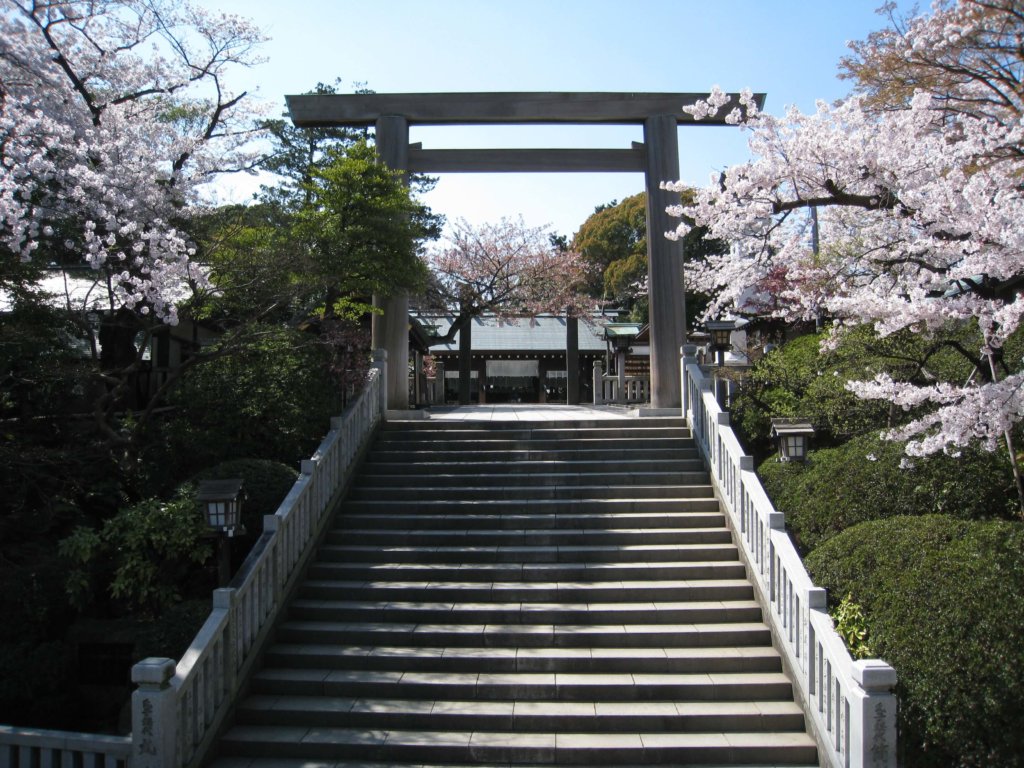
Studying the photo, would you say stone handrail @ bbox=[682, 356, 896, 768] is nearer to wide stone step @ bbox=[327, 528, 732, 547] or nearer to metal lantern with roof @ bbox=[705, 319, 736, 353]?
wide stone step @ bbox=[327, 528, 732, 547]

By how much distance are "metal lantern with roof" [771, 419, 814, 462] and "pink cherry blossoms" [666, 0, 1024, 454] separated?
1196 mm

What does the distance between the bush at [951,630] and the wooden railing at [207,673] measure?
4.73 meters

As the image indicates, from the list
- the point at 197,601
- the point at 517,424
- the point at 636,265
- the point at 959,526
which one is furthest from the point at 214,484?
the point at 636,265

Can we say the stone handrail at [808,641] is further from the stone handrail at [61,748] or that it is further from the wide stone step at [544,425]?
the stone handrail at [61,748]

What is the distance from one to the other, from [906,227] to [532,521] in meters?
4.71

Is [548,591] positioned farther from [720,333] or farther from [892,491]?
[720,333]

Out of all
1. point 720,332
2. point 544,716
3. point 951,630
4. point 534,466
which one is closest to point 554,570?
point 544,716

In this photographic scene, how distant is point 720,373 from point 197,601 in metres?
8.62

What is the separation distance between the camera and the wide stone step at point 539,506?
28.3 feet

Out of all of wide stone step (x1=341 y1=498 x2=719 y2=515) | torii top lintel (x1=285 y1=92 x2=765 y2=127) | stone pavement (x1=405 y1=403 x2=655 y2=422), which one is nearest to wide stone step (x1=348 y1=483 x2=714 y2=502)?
wide stone step (x1=341 y1=498 x2=719 y2=515)

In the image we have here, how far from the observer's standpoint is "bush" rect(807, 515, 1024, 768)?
15.0 ft

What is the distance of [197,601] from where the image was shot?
6.69 meters

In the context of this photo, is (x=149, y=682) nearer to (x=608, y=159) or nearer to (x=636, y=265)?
(x=608, y=159)

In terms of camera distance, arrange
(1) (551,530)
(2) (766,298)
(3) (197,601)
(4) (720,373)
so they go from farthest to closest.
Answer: (2) (766,298) → (4) (720,373) → (1) (551,530) → (3) (197,601)
